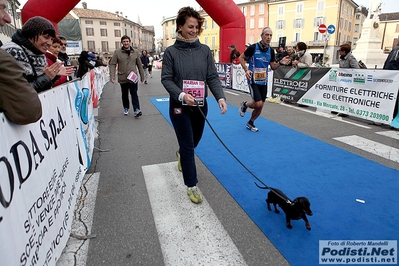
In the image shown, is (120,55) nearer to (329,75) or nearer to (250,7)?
(329,75)

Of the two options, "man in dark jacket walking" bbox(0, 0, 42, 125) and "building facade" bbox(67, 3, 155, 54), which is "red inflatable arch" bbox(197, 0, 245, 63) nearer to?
"man in dark jacket walking" bbox(0, 0, 42, 125)

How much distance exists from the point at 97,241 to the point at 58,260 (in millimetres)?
337

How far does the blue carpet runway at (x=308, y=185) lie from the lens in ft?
8.13

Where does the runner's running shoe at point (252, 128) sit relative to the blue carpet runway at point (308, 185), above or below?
above

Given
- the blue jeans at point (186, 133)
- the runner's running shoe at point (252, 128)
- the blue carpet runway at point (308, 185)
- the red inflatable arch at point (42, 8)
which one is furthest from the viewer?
the red inflatable arch at point (42, 8)

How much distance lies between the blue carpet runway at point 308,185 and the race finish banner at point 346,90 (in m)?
2.32

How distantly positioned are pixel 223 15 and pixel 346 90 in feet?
27.4

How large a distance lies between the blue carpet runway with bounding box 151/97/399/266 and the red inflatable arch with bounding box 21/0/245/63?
869cm

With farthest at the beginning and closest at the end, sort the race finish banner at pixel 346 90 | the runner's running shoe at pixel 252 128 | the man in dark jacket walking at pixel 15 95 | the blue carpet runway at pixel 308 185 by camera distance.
Answer: 1. the race finish banner at pixel 346 90
2. the runner's running shoe at pixel 252 128
3. the blue carpet runway at pixel 308 185
4. the man in dark jacket walking at pixel 15 95

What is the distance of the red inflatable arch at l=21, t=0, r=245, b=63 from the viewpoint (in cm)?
1009

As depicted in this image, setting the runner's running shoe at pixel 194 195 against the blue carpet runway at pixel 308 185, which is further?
the runner's running shoe at pixel 194 195

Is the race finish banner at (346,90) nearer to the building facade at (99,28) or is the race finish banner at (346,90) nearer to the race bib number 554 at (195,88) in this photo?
the race bib number 554 at (195,88)

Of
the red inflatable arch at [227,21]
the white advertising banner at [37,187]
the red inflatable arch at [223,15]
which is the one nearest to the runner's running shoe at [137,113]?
the white advertising banner at [37,187]

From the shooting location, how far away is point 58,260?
2232mm
